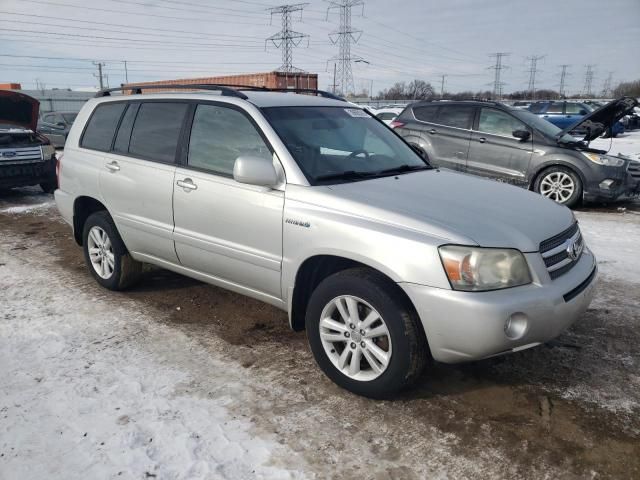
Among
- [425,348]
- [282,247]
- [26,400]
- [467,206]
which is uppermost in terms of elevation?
[467,206]

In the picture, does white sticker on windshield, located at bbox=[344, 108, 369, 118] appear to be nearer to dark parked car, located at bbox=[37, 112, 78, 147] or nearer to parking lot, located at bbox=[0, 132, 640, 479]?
parking lot, located at bbox=[0, 132, 640, 479]

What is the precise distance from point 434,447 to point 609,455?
0.84 meters

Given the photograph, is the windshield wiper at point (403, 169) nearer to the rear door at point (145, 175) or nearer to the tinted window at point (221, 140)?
the tinted window at point (221, 140)

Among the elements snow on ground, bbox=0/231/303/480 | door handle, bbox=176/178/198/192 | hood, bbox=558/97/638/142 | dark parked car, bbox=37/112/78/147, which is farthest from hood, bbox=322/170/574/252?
dark parked car, bbox=37/112/78/147

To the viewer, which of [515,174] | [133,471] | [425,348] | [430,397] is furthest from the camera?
[515,174]

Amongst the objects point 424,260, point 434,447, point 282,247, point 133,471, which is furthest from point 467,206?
point 133,471

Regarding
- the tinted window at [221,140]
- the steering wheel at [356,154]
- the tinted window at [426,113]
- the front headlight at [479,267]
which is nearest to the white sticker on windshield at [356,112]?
the steering wheel at [356,154]

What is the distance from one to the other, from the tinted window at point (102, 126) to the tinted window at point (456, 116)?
6.34 m

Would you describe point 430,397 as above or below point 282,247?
below

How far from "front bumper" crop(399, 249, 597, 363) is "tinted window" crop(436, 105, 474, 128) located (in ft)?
22.6

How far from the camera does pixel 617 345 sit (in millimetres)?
3787

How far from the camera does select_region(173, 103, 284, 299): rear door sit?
11.3 feet

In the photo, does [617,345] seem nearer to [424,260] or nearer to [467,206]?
[467,206]

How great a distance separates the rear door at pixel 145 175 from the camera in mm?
4082
